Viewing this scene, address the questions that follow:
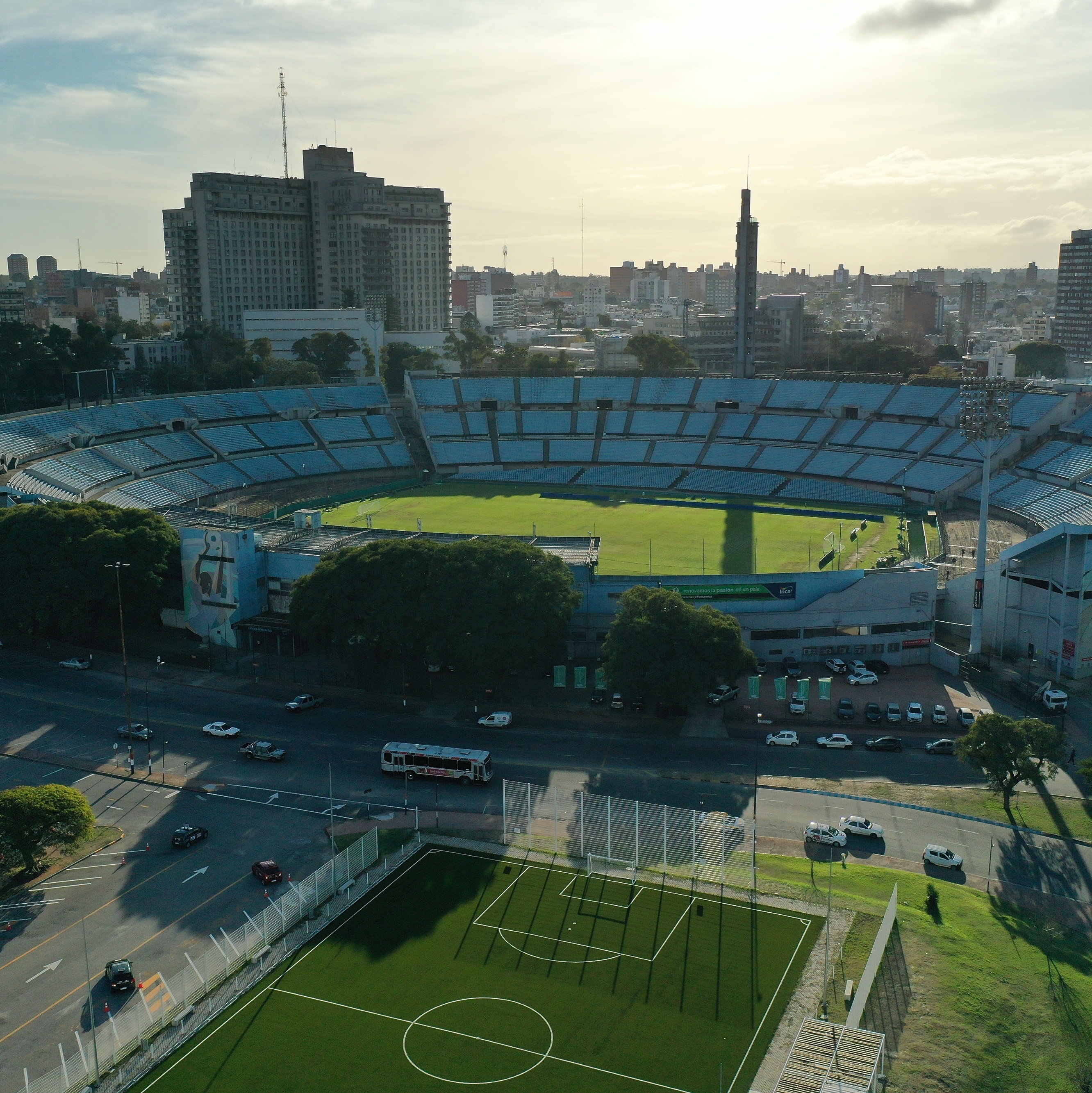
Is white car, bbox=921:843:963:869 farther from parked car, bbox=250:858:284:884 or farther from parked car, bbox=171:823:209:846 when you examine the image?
parked car, bbox=171:823:209:846

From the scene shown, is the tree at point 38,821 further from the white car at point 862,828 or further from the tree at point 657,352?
the tree at point 657,352

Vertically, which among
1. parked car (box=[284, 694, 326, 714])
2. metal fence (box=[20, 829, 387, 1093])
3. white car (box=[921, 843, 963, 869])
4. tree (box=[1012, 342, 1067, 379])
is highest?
tree (box=[1012, 342, 1067, 379])

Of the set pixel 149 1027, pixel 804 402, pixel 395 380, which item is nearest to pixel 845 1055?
pixel 149 1027

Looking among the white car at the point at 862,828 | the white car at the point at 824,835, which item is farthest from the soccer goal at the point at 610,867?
the white car at the point at 862,828

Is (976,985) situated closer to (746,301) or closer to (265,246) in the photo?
(746,301)

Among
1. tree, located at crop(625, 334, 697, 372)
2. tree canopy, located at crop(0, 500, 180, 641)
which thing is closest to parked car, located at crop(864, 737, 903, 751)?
tree canopy, located at crop(0, 500, 180, 641)

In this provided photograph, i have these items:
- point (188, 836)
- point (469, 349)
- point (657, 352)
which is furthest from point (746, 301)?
point (188, 836)

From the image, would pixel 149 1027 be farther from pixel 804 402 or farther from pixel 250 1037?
pixel 804 402
